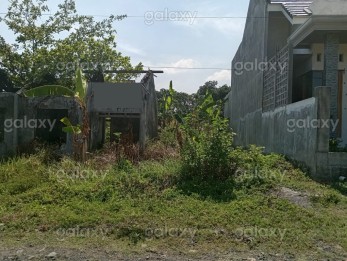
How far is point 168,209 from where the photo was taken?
6.36m

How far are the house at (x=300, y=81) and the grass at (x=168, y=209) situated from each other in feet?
2.64

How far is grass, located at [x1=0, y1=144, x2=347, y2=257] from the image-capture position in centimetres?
524

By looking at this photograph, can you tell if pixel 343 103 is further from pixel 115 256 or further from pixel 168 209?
pixel 115 256

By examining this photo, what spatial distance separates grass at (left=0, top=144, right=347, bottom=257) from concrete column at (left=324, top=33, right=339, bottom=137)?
2.27m

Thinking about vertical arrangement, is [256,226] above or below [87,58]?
below

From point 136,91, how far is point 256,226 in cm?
666

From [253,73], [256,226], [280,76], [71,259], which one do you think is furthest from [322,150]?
[253,73]

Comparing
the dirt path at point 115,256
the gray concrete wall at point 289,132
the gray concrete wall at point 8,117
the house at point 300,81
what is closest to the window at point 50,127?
the gray concrete wall at point 8,117

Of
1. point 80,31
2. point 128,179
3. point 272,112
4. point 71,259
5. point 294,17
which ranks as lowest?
point 71,259

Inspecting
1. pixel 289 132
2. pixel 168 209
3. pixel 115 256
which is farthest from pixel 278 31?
pixel 115 256

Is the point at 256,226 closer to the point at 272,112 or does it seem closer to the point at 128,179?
the point at 128,179

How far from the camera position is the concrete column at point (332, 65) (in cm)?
972

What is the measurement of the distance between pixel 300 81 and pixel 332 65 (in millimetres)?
3597

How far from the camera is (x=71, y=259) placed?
15.2 ft
